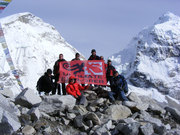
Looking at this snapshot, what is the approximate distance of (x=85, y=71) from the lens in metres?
13.1

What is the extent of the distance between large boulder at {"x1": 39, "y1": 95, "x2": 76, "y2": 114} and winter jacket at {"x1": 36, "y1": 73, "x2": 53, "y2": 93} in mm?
2517

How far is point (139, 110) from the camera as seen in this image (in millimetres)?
10430

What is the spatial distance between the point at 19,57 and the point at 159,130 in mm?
149510

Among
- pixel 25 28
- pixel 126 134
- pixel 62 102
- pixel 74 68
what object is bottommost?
pixel 126 134

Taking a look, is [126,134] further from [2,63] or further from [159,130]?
[2,63]

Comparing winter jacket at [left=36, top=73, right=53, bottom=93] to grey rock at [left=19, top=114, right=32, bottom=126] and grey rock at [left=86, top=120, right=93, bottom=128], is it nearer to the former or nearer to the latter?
grey rock at [left=86, top=120, right=93, bottom=128]

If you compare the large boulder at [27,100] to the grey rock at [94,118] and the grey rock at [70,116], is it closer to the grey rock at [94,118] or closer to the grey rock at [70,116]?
the grey rock at [70,116]

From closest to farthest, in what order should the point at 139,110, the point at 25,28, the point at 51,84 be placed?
1. the point at 139,110
2. the point at 51,84
3. the point at 25,28

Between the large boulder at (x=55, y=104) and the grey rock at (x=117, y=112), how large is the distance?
1.27 meters

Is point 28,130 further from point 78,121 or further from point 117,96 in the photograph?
point 117,96

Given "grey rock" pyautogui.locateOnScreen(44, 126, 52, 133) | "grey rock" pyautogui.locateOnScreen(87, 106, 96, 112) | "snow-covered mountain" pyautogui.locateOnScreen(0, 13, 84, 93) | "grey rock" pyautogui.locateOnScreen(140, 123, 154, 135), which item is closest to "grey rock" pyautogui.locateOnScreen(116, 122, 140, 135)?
"grey rock" pyautogui.locateOnScreen(140, 123, 154, 135)

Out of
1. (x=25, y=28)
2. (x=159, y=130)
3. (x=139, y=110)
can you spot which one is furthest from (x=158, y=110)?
(x=25, y=28)

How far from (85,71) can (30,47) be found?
150292 millimetres

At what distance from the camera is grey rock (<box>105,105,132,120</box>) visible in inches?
379
